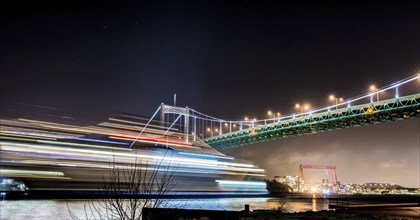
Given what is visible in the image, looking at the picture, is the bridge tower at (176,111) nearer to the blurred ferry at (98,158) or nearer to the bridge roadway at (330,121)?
the bridge roadway at (330,121)

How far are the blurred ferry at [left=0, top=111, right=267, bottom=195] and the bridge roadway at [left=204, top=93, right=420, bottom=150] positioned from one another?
28.0ft

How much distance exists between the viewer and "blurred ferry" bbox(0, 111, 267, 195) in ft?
104

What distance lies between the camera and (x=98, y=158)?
36375 mm

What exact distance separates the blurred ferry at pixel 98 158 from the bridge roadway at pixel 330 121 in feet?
28.0

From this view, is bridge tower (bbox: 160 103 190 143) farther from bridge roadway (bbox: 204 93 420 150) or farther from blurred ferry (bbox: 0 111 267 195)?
blurred ferry (bbox: 0 111 267 195)

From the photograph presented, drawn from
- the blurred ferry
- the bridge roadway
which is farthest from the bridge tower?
the blurred ferry

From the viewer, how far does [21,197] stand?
29.9 meters

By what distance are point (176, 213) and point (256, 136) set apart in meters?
55.3

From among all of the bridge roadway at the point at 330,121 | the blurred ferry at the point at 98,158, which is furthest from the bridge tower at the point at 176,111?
the blurred ferry at the point at 98,158

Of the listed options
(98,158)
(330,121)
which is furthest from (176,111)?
(98,158)

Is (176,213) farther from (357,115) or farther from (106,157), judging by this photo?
(357,115)

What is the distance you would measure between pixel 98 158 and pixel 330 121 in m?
30.7

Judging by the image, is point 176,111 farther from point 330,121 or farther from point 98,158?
point 98,158

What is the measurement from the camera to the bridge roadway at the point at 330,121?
1857 inches
